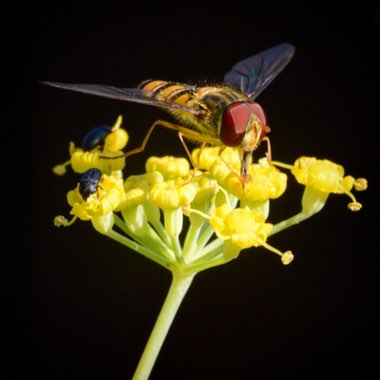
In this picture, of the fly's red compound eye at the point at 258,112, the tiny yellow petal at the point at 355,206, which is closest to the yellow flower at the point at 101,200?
the fly's red compound eye at the point at 258,112

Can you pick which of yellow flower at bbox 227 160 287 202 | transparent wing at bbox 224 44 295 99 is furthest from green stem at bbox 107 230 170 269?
transparent wing at bbox 224 44 295 99

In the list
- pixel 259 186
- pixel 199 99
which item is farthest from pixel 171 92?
pixel 259 186

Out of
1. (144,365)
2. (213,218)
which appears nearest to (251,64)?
(213,218)

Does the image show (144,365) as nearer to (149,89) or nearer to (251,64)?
(149,89)

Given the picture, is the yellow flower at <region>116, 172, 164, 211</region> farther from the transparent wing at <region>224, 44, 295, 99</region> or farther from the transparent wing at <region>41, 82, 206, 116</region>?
the transparent wing at <region>224, 44, 295, 99</region>

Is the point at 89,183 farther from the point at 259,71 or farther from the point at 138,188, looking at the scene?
the point at 259,71

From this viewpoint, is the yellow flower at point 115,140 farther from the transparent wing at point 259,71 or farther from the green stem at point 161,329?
the green stem at point 161,329

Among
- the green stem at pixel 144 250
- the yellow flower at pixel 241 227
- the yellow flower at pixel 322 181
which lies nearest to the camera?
the yellow flower at pixel 241 227
